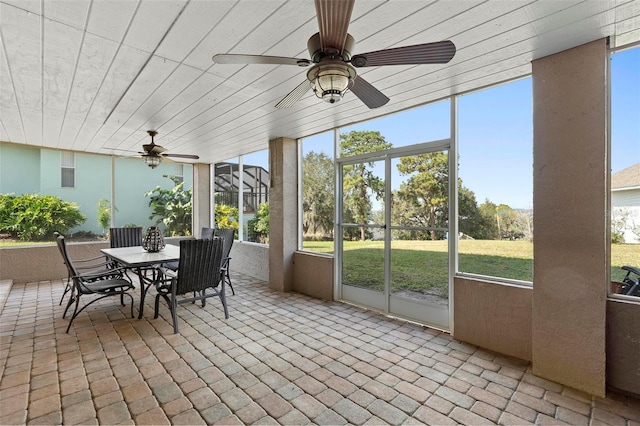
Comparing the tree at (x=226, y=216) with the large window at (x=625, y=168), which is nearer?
the large window at (x=625, y=168)

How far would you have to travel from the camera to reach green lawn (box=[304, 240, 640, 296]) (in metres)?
2.74

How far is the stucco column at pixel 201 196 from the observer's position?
24.5 feet

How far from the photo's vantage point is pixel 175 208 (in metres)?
7.67

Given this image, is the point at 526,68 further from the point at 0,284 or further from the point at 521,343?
the point at 0,284

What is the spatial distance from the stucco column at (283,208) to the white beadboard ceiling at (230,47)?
1.22 metres

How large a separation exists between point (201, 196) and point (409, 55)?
688cm

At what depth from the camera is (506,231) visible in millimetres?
2939

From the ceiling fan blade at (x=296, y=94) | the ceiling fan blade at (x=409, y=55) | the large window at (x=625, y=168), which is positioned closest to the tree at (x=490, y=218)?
the large window at (x=625, y=168)

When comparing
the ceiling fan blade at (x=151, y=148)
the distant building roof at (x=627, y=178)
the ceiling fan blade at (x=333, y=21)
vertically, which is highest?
the ceiling fan blade at (x=151, y=148)

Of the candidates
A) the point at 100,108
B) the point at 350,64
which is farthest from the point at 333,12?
the point at 100,108

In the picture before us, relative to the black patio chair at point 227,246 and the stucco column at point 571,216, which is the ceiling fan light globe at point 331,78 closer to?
the stucco column at point 571,216

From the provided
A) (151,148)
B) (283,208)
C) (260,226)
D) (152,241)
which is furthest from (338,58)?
(260,226)

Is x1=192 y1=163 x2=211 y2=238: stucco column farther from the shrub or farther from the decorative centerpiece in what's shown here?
the decorative centerpiece

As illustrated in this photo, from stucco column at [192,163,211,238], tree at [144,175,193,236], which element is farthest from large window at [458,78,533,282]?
tree at [144,175,193,236]
